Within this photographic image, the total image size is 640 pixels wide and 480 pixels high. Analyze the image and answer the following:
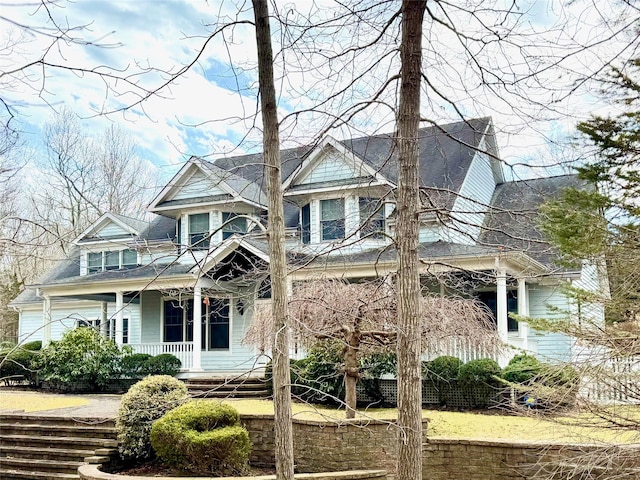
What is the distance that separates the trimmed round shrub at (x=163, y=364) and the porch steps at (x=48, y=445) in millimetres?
5879

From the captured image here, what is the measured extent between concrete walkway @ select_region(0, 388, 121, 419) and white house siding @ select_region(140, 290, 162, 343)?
151 inches

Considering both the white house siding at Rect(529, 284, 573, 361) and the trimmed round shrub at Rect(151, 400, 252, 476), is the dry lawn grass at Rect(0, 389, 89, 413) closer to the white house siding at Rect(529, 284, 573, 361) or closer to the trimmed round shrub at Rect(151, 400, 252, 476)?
the trimmed round shrub at Rect(151, 400, 252, 476)

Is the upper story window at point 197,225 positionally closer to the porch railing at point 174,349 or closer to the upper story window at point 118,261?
the upper story window at point 118,261

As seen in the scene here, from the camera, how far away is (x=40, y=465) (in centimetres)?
1100

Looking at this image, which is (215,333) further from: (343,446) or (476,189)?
(343,446)

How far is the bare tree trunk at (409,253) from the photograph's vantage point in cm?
617

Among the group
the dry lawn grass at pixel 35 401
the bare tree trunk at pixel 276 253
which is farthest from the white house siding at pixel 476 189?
the bare tree trunk at pixel 276 253

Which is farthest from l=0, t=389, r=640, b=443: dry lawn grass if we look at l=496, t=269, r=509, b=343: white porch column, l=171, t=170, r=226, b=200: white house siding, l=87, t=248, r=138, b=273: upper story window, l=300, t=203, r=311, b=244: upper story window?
l=171, t=170, r=226, b=200: white house siding

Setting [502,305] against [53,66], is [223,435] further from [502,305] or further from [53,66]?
[502,305]

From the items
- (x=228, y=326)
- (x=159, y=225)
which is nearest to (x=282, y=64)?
(x=228, y=326)

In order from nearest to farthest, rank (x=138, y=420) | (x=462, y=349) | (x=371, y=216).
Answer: (x=371, y=216)
(x=138, y=420)
(x=462, y=349)

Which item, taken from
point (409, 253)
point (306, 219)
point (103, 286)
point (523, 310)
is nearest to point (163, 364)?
point (103, 286)

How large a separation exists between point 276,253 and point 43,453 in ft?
26.3

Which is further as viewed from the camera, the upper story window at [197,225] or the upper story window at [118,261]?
the upper story window at [118,261]
